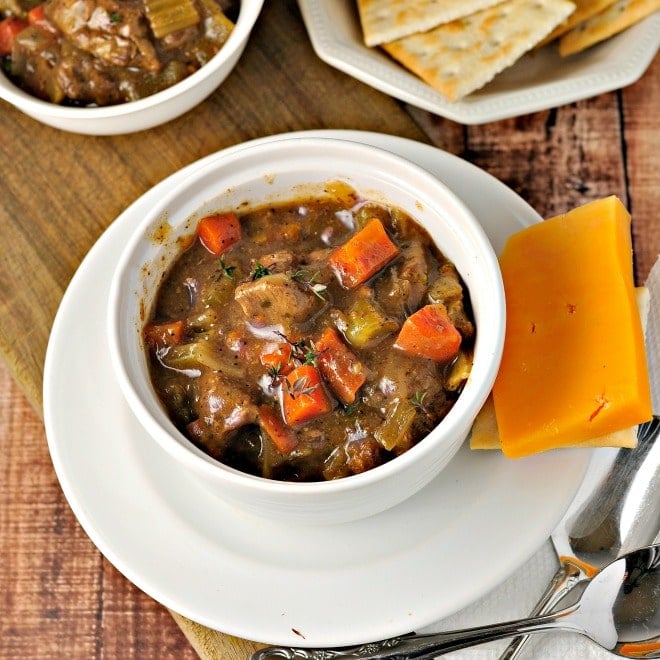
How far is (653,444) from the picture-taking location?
321cm

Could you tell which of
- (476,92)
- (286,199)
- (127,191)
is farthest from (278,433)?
(476,92)

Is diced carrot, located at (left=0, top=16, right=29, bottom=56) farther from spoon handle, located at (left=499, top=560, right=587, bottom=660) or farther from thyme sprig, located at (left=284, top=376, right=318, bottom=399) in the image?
spoon handle, located at (left=499, top=560, right=587, bottom=660)

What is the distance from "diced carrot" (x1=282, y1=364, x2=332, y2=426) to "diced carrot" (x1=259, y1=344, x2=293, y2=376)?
0.03 metres

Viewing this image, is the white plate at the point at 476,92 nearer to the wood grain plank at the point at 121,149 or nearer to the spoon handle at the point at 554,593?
the wood grain plank at the point at 121,149

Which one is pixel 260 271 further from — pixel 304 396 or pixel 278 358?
pixel 304 396

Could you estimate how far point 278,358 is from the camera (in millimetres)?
2717

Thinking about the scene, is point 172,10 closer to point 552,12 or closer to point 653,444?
point 552,12

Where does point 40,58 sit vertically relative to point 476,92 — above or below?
above

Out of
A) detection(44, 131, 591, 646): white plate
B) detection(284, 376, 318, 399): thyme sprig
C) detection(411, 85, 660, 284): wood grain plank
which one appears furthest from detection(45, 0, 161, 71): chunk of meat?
detection(284, 376, 318, 399): thyme sprig

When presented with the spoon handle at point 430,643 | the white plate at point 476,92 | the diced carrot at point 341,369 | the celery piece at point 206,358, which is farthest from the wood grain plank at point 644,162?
the celery piece at point 206,358

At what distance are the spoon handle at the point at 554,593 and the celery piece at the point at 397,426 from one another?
866mm

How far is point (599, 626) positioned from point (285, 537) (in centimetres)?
105

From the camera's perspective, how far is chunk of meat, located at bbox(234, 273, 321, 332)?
2711 millimetres

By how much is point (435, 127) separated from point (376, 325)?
1429 millimetres
